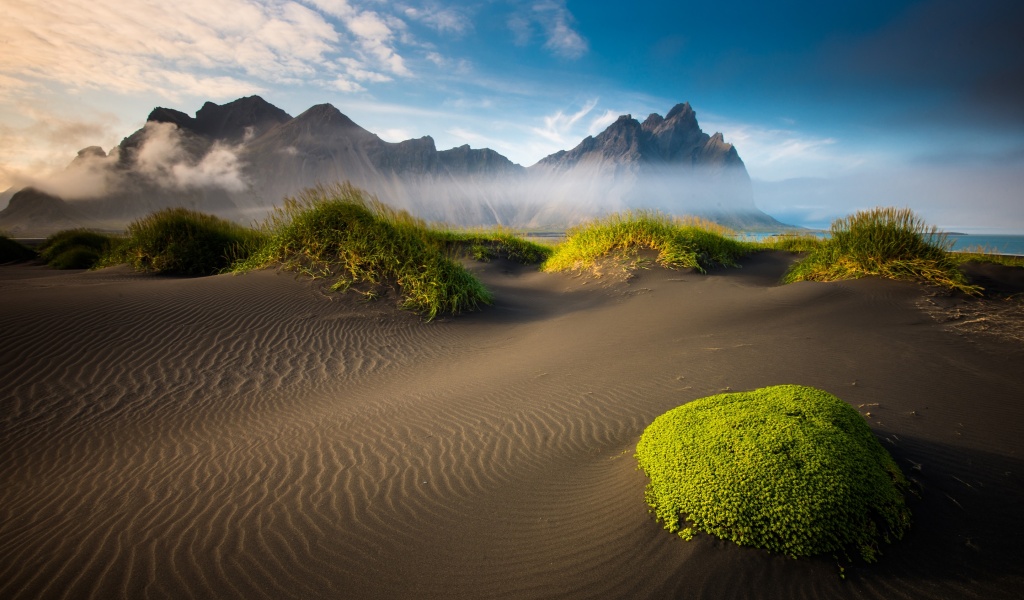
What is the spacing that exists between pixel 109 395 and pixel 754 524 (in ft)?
21.0

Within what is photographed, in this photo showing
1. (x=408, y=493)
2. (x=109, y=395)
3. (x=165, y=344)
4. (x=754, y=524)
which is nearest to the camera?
(x=754, y=524)

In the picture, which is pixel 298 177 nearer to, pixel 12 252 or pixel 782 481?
pixel 12 252

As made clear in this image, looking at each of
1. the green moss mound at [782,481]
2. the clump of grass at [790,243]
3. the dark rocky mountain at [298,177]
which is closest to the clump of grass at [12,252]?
the green moss mound at [782,481]

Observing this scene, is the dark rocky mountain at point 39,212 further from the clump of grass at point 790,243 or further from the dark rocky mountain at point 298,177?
the clump of grass at point 790,243

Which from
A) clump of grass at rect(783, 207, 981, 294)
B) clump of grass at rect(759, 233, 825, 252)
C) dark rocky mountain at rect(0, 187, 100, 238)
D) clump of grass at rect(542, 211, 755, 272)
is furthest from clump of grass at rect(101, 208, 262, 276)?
dark rocky mountain at rect(0, 187, 100, 238)

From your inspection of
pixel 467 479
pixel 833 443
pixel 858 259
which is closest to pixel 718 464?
pixel 833 443

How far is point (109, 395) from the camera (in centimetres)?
→ 471

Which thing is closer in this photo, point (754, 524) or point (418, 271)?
point (754, 524)

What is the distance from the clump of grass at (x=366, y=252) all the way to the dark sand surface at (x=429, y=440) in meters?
0.83

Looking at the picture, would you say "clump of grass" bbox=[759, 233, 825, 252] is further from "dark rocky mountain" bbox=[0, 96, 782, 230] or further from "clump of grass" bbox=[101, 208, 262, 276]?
"dark rocky mountain" bbox=[0, 96, 782, 230]

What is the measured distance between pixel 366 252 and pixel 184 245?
6.67 meters

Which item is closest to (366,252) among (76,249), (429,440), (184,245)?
(429,440)

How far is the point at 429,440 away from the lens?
12.7ft

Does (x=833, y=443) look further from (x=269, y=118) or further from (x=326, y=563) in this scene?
(x=269, y=118)
